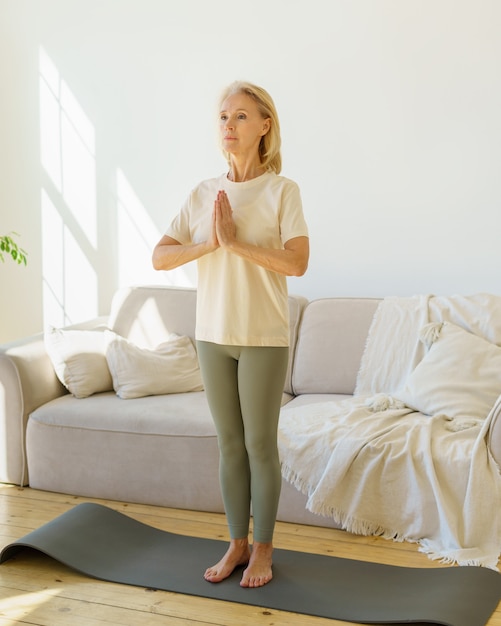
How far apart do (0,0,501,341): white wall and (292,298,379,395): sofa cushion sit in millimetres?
304

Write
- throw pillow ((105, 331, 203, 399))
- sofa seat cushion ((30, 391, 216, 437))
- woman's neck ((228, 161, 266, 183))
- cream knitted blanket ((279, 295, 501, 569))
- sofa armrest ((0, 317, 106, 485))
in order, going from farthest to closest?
throw pillow ((105, 331, 203, 399)) < sofa armrest ((0, 317, 106, 485)) < sofa seat cushion ((30, 391, 216, 437)) < cream knitted blanket ((279, 295, 501, 569)) < woman's neck ((228, 161, 266, 183))

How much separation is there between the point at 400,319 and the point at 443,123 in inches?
37.1

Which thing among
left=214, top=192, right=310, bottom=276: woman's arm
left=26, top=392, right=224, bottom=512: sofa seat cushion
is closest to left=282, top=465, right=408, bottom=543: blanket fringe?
left=26, top=392, right=224, bottom=512: sofa seat cushion

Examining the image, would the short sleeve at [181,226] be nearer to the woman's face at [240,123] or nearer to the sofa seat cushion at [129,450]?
the woman's face at [240,123]

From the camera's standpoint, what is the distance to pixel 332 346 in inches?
152

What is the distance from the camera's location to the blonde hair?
2.60m

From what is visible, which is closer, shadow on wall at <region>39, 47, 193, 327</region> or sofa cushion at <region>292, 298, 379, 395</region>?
sofa cushion at <region>292, 298, 379, 395</region>

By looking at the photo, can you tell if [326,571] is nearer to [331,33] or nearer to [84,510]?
[84,510]

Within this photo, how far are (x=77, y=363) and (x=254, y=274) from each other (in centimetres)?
144

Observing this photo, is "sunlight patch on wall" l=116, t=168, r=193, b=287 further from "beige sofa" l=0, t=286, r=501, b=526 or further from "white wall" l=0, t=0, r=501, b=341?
"beige sofa" l=0, t=286, r=501, b=526

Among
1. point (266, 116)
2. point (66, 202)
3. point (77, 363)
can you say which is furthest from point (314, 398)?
point (66, 202)

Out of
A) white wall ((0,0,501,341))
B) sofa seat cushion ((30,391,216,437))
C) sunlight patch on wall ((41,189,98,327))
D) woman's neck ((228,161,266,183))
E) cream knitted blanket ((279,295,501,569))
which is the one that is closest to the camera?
woman's neck ((228,161,266,183))

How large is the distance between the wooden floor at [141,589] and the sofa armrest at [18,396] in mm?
324

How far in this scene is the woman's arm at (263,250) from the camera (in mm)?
2512
